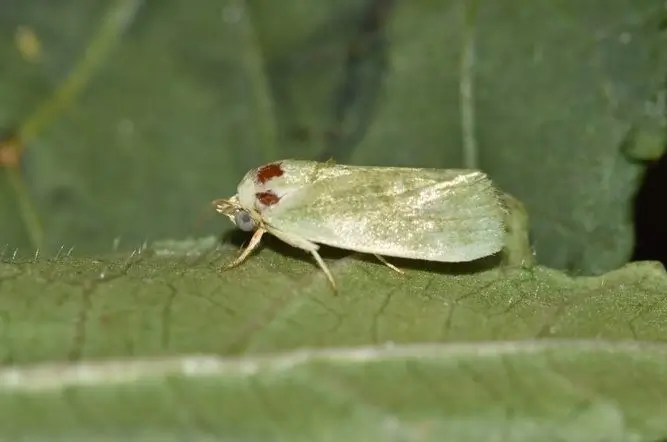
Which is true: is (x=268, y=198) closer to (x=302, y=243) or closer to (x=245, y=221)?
(x=245, y=221)

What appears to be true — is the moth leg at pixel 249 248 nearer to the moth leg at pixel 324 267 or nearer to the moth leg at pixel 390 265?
the moth leg at pixel 324 267

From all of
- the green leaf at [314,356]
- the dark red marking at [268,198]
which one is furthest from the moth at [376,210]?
the green leaf at [314,356]

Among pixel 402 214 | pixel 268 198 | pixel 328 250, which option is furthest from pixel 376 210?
pixel 268 198

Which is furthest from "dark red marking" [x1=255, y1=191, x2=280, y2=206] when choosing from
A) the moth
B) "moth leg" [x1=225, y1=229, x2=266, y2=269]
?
"moth leg" [x1=225, y1=229, x2=266, y2=269]

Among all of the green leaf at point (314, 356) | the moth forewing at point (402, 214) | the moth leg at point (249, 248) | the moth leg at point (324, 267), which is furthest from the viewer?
the moth forewing at point (402, 214)

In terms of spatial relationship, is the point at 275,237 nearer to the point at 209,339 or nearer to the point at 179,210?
the point at 179,210

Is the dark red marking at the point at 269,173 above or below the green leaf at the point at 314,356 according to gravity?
above

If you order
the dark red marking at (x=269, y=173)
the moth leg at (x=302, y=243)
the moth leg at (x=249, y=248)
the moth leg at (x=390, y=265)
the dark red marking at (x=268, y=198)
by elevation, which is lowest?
the moth leg at (x=390, y=265)
